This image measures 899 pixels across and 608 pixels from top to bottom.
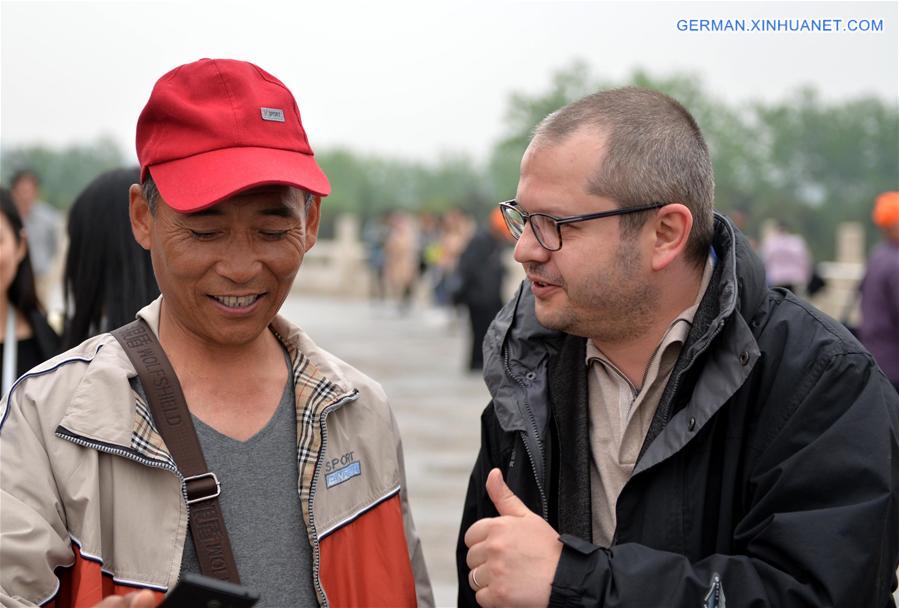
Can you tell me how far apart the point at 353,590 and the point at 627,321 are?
799 millimetres

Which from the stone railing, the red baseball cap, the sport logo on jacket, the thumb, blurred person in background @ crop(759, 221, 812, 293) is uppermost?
the red baseball cap

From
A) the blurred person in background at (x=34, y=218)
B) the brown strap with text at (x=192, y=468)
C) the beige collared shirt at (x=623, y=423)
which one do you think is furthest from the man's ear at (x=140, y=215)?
the blurred person in background at (x=34, y=218)

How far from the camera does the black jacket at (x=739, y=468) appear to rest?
198 centimetres

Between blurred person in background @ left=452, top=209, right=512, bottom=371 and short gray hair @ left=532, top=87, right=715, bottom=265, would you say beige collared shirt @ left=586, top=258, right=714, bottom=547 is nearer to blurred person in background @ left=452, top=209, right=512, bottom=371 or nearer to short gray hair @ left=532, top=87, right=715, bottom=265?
short gray hair @ left=532, top=87, right=715, bottom=265

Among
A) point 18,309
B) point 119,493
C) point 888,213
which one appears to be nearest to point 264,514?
point 119,493

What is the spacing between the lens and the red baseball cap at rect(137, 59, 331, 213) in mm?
2025

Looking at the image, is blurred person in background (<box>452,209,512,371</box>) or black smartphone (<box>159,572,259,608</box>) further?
blurred person in background (<box>452,209,512,371</box>)

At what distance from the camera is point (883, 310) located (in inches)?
248

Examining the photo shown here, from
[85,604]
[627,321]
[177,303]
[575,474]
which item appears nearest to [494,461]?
[575,474]

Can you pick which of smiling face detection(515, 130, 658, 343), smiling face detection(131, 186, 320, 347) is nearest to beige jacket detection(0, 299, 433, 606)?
smiling face detection(131, 186, 320, 347)

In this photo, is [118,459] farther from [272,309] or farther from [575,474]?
[575,474]

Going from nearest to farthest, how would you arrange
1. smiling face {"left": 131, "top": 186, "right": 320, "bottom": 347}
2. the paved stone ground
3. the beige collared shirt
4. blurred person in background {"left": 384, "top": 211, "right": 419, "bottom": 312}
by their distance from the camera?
1. smiling face {"left": 131, "top": 186, "right": 320, "bottom": 347}
2. the beige collared shirt
3. the paved stone ground
4. blurred person in background {"left": 384, "top": 211, "right": 419, "bottom": 312}

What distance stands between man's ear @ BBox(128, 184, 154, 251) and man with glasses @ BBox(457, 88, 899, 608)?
77 centimetres

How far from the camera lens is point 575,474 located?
237cm
